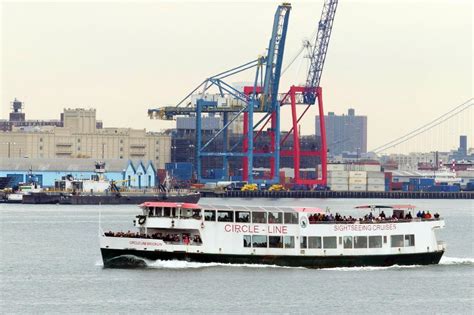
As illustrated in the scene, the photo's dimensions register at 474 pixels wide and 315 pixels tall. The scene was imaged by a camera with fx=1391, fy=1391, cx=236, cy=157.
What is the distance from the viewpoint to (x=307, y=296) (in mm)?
50750

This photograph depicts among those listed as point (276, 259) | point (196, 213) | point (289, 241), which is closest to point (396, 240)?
point (289, 241)

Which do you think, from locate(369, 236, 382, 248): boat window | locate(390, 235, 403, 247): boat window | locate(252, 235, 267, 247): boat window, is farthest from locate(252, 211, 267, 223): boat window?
locate(390, 235, 403, 247): boat window

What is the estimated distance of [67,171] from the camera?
18275 centimetres

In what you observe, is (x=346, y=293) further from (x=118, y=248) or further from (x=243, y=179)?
(x=243, y=179)

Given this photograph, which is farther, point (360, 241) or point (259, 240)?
point (360, 241)

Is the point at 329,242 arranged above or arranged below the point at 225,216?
below

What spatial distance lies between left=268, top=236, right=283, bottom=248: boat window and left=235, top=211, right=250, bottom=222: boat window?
4.07ft

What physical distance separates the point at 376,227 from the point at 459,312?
1096 centimetres

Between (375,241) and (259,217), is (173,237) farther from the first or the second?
(375,241)

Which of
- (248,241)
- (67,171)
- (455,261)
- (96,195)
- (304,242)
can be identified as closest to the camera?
(248,241)

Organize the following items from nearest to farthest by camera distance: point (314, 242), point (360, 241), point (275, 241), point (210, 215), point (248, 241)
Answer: point (210, 215) → point (248, 241) → point (275, 241) → point (314, 242) → point (360, 241)

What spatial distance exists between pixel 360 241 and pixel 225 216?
6.02 metres

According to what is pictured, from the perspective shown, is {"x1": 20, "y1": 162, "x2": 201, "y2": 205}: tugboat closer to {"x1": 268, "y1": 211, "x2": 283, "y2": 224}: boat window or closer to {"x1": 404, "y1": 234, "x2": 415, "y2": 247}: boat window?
→ {"x1": 404, "y1": 234, "x2": 415, "y2": 247}: boat window

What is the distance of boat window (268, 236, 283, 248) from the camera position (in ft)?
189
